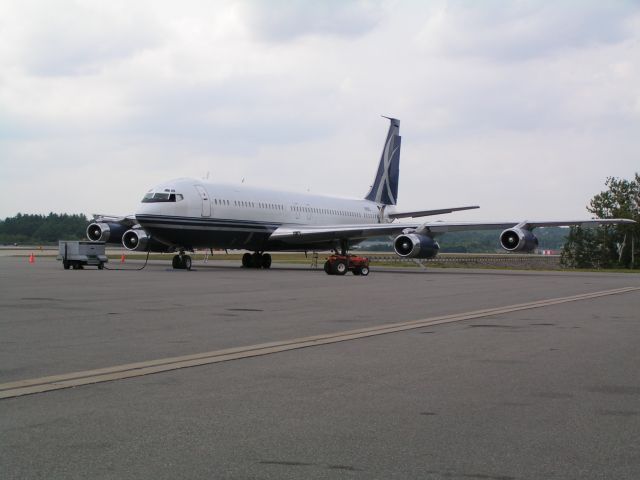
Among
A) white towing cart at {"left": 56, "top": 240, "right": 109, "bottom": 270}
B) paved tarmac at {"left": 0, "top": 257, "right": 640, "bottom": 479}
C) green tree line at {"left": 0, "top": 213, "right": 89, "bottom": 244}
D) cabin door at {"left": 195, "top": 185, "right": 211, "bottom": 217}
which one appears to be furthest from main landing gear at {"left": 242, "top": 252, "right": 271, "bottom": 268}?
green tree line at {"left": 0, "top": 213, "right": 89, "bottom": 244}

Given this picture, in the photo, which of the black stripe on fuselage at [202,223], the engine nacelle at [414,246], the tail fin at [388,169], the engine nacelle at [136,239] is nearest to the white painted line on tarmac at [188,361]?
the engine nacelle at [414,246]

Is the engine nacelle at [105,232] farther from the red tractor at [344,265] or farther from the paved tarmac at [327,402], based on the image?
the paved tarmac at [327,402]

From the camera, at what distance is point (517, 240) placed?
35969mm

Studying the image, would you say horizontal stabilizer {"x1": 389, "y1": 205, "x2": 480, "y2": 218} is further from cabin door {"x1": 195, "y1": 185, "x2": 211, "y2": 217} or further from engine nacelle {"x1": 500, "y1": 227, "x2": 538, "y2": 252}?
cabin door {"x1": 195, "y1": 185, "x2": 211, "y2": 217}

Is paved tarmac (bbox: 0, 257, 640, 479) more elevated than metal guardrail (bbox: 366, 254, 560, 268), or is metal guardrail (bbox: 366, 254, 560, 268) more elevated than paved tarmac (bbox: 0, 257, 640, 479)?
metal guardrail (bbox: 366, 254, 560, 268)

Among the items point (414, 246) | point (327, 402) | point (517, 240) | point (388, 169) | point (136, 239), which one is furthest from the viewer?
point (388, 169)

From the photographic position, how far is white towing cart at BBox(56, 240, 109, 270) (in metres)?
35.2

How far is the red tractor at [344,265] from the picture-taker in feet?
111

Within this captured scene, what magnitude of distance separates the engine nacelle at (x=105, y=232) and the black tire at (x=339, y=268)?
14.9 m

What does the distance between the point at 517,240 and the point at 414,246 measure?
15.9 feet

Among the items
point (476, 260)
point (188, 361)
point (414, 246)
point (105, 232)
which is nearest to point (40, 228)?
point (476, 260)

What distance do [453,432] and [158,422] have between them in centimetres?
232

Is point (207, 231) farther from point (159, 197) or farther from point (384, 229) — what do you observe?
point (384, 229)

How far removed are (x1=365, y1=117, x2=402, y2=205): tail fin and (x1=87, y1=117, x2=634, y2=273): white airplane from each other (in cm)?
592
